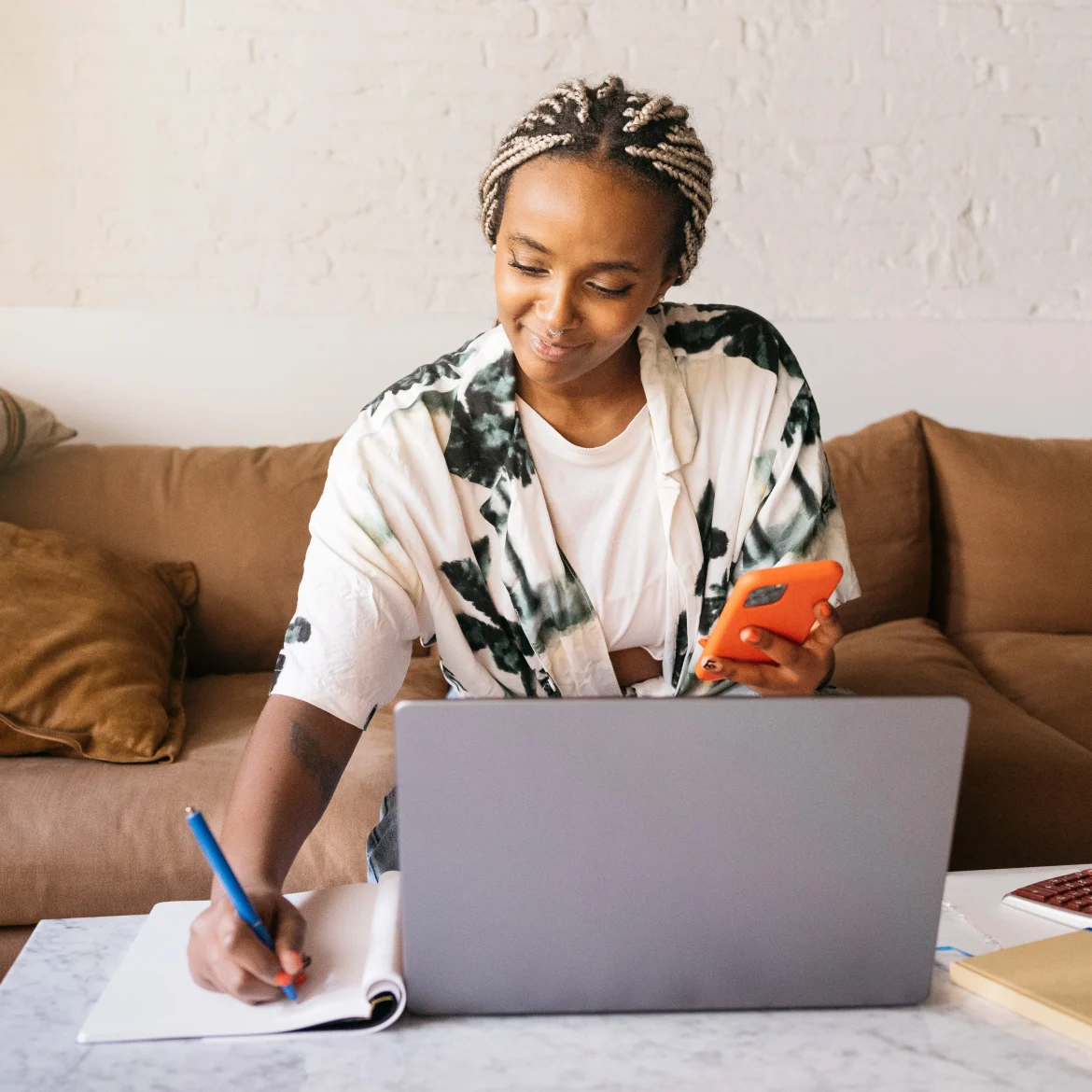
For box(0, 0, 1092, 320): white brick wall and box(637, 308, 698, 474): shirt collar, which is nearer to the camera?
box(637, 308, 698, 474): shirt collar

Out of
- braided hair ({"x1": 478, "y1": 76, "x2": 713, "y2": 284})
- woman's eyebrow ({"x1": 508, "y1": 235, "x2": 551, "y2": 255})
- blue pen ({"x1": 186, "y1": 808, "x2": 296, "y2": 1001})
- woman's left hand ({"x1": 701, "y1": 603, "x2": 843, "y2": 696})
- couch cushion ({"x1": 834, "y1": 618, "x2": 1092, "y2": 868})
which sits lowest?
couch cushion ({"x1": 834, "y1": 618, "x2": 1092, "y2": 868})

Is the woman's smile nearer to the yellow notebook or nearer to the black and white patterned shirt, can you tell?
the black and white patterned shirt

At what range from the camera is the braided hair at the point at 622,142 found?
1110 mm

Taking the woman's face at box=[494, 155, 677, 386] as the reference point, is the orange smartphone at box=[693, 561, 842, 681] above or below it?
below

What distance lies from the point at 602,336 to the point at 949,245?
71.9 inches

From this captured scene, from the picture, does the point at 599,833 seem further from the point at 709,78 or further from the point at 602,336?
the point at 709,78

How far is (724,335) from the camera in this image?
1.32 meters

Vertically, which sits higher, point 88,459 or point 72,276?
point 72,276

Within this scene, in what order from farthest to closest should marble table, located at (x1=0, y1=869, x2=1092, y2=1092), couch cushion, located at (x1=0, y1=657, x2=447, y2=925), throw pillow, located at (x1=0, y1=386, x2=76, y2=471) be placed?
throw pillow, located at (x1=0, y1=386, x2=76, y2=471), couch cushion, located at (x1=0, y1=657, x2=447, y2=925), marble table, located at (x1=0, y1=869, x2=1092, y2=1092)

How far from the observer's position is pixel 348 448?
3.90ft

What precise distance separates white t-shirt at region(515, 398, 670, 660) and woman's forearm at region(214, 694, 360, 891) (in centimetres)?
31

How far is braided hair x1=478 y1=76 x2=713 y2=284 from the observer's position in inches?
43.7

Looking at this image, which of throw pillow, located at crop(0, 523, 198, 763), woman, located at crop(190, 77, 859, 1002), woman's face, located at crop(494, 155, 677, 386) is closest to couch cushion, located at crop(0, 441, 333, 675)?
throw pillow, located at crop(0, 523, 198, 763)

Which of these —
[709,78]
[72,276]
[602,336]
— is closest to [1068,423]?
[709,78]
